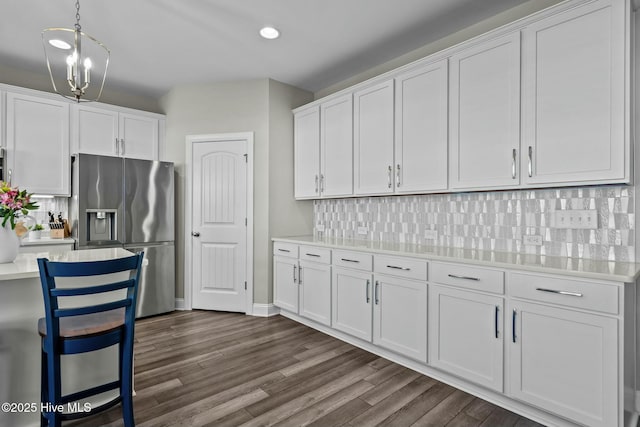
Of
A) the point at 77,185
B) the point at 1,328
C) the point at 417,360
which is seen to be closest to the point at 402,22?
the point at 417,360

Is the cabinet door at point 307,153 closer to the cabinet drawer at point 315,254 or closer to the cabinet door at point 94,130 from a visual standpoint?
the cabinet drawer at point 315,254

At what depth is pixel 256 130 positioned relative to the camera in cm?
401

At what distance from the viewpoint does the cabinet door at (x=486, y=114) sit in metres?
2.27

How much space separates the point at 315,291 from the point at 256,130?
2.05 m

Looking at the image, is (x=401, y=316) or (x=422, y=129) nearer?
(x=401, y=316)

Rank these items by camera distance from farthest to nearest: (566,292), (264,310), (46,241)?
1. (264,310)
2. (46,241)
3. (566,292)

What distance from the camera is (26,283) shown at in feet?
5.78

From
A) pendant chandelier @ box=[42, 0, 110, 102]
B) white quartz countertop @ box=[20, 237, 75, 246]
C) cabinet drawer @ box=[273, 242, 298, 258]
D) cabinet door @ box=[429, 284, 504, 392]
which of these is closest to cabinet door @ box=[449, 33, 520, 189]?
cabinet door @ box=[429, 284, 504, 392]

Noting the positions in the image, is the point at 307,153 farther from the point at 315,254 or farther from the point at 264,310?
the point at 264,310

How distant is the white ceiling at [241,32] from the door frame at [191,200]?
2.35 feet

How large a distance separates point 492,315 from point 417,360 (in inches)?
28.7

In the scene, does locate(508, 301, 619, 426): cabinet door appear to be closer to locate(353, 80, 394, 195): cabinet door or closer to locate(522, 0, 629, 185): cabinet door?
locate(522, 0, 629, 185): cabinet door

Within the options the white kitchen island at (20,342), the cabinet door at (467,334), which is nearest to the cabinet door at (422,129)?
the cabinet door at (467,334)

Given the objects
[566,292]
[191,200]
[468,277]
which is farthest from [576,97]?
[191,200]
